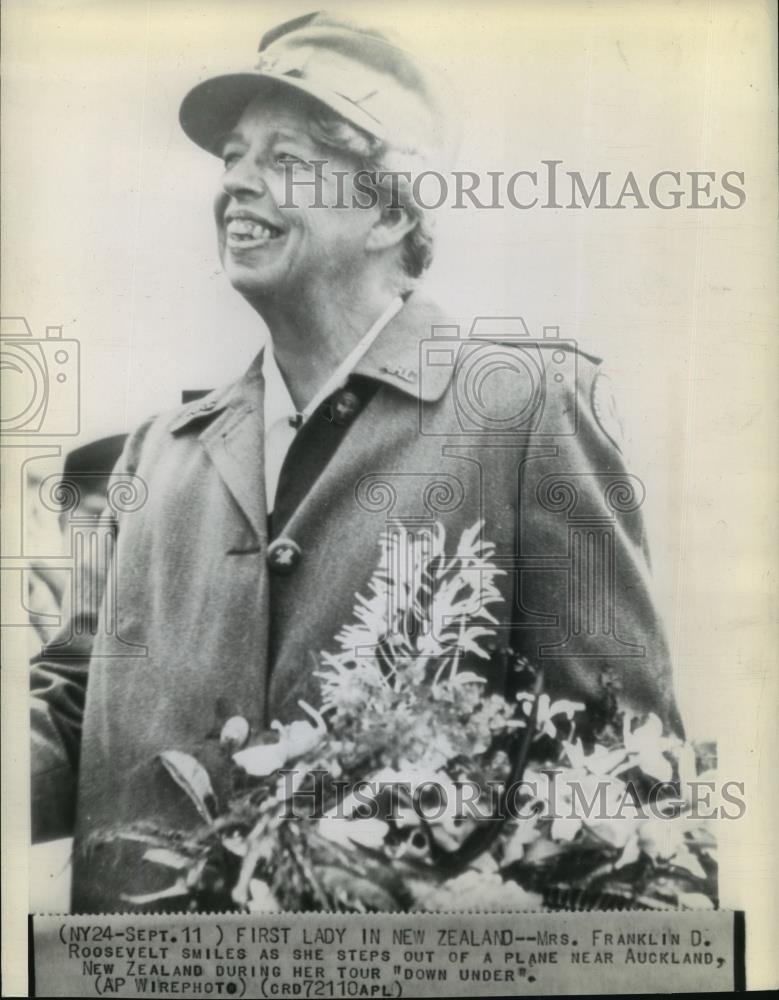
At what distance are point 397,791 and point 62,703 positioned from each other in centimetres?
101

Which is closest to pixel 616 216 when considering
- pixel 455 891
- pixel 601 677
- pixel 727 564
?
pixel 727 564

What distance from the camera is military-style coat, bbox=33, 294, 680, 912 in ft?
9.36

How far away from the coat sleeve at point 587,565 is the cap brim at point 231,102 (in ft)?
3.26

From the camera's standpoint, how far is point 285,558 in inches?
112

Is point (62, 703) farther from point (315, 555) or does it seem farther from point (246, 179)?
point (246, 179)

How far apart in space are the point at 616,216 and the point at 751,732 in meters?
1.55

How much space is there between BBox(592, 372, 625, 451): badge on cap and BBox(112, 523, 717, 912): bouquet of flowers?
67 cm

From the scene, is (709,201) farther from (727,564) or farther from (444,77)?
(727,564)

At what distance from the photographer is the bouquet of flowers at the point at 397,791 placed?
112 inches

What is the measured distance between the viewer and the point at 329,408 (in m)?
2.92
